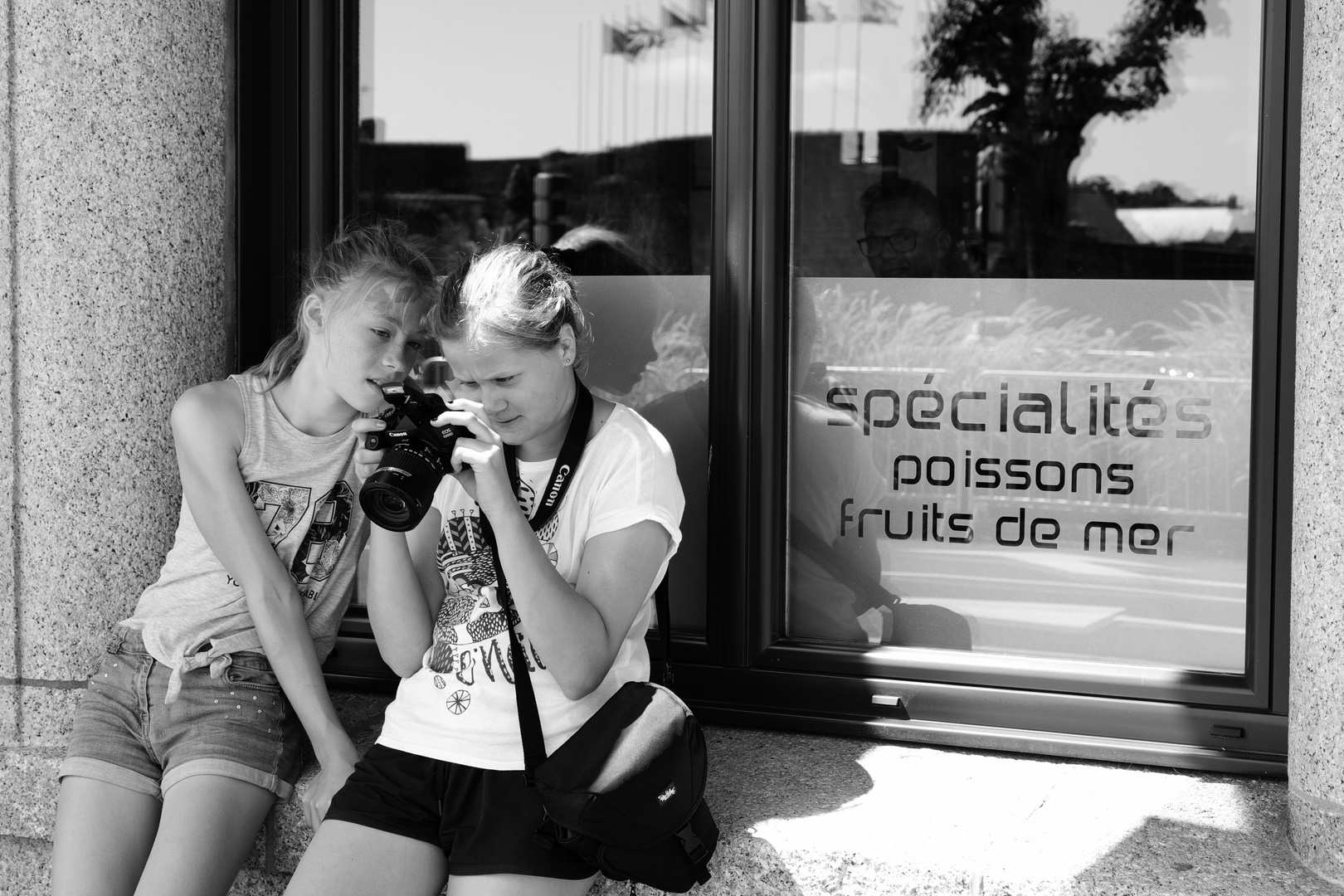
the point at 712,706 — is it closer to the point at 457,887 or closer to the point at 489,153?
the point at 457,887

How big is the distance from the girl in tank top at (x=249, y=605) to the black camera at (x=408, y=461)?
42 cm

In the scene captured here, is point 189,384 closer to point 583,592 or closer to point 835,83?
point 583,592

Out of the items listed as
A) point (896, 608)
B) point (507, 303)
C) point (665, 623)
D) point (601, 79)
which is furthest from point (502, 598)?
point (601, 79)

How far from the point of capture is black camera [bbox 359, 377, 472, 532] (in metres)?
2.05

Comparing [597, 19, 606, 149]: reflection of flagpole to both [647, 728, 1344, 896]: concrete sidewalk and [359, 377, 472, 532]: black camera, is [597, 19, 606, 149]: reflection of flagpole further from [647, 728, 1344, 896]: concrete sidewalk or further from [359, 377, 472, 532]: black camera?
[647, 728, 1344, 896]: concrete sidewalk

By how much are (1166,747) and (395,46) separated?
272 cm

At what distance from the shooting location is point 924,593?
2967 millimetres

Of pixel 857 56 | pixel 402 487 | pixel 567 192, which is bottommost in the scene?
pixel 402 487

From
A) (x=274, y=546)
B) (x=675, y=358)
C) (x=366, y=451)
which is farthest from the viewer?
(x=675, y=358)

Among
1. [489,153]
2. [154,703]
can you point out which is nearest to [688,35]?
[489,153]

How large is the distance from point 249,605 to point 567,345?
2.99ft

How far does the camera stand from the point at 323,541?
2691mm

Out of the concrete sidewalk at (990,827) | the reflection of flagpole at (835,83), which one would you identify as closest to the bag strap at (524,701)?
the concrete sidewalk at (990,827)

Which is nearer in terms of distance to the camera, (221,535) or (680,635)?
(221,535)
